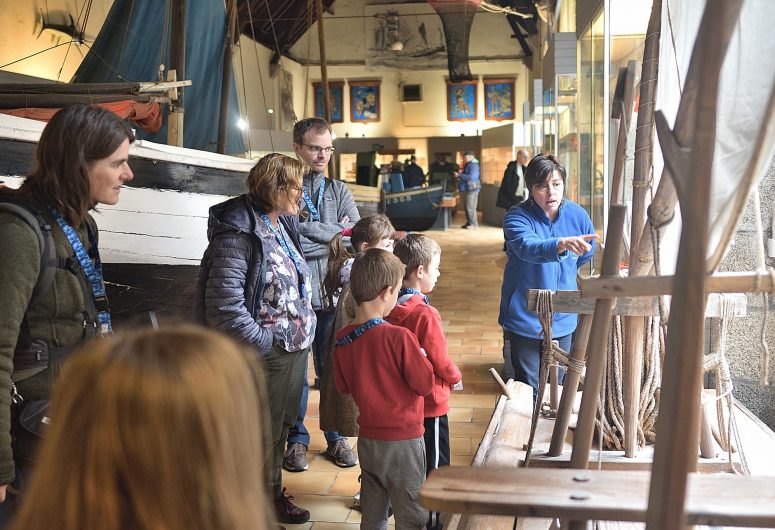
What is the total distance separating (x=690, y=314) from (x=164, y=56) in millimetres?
7200

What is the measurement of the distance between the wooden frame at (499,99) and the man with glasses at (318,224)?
878 inches

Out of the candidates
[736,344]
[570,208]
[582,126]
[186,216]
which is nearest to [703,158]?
[570,208]

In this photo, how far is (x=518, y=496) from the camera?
4.54ft

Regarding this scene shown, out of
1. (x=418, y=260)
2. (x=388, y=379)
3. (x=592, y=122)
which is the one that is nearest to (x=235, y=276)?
(x=388, y=379)

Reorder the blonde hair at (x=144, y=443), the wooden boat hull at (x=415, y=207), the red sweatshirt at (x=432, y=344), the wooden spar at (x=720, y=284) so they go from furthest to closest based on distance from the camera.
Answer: the wooden boat hull at (x=415, y=207) < the red sweatshirt at (x=432, y=344) < the wooden spar at (x=720, y=284) < the blonde hair at (x=144, y=443)

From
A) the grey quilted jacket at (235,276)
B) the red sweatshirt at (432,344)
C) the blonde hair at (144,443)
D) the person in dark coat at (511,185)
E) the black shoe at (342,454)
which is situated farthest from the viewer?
the person in dark coat at (511,185)

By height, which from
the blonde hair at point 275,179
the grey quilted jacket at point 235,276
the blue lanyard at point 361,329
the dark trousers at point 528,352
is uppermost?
the blonde hair at point 275,179

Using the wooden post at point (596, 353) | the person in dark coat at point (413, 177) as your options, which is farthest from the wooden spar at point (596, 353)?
the person in dark coat at point (413, 177)

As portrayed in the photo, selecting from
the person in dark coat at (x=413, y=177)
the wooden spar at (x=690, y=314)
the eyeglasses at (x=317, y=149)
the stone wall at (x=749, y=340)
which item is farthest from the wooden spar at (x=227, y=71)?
the person in dark coat at (x=413, y=177)

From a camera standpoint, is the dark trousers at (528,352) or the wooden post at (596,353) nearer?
the wooden post at (596,353)

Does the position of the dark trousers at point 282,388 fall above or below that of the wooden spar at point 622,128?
below

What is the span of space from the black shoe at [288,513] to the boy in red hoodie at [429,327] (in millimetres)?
475

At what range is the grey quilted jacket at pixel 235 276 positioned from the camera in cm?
252

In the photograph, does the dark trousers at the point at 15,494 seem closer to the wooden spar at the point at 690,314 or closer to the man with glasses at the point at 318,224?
the wooden spar at the point at 690,314
